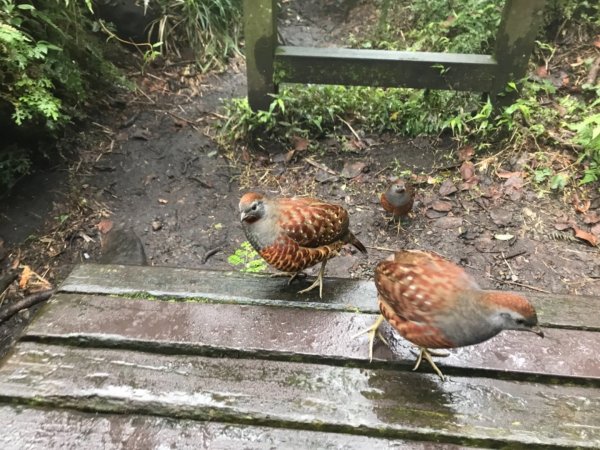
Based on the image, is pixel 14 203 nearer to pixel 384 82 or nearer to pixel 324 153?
pixel 324 153

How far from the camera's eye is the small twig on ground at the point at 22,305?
3709 mm

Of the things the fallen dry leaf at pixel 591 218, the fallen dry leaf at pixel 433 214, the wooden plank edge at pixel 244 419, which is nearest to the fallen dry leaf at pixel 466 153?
the fallen dry leaf at pixel 433 214

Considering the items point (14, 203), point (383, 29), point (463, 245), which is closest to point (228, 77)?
point (383, 29)

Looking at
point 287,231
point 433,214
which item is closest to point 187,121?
point 433,214

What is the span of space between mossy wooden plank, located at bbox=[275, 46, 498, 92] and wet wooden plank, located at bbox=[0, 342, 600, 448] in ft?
10.1

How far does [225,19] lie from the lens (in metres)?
6.26

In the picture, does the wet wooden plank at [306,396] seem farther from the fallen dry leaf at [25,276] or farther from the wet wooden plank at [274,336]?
the fallen dry leaf at [25,276]

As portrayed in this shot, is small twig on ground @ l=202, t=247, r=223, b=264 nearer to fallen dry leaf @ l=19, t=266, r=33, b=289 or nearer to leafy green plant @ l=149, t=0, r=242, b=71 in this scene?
fallen dry leaf @ l=19, t=266, r=33, b=289

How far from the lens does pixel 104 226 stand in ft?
14.8

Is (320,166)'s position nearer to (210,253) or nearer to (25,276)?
(210,253)

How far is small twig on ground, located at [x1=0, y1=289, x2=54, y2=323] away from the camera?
146 inches

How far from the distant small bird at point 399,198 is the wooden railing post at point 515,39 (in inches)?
55.6

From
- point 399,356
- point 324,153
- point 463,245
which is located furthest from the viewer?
point 324,153

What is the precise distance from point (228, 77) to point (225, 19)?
2.69 feet
